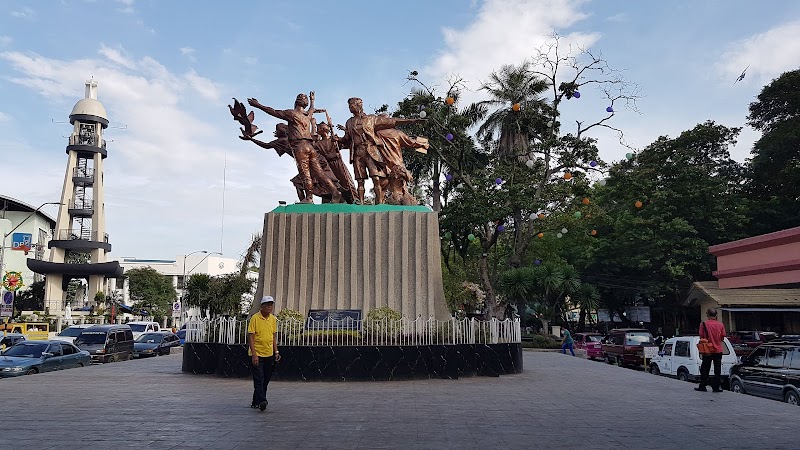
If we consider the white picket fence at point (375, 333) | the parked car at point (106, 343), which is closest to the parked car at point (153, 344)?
the parked car at point (106, 343)

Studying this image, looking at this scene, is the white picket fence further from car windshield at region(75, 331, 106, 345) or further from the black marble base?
car windshield at region(75, 331, 106, 345)

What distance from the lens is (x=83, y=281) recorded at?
7338 centimetres

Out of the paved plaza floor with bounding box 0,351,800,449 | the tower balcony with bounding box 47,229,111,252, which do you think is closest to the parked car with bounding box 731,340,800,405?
the paved plaza floor with bounding box 0,351,800,449

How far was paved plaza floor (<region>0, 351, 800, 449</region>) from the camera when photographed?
6.93 metres

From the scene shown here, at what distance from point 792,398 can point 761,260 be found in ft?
34.0

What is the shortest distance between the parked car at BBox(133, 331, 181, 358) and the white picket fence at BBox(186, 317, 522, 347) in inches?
470

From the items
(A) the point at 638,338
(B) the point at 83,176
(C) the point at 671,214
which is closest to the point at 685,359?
(A) the point at 638,338

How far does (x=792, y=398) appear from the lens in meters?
11.8

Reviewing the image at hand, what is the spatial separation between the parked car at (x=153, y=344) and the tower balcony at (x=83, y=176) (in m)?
39.1

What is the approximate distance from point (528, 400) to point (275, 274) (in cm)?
992

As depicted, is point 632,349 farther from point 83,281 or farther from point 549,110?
point 83,281

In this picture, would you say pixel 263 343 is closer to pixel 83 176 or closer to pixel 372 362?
pixel 372 362

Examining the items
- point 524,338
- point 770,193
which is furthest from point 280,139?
point 770,193

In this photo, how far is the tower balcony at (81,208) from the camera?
205 ft
